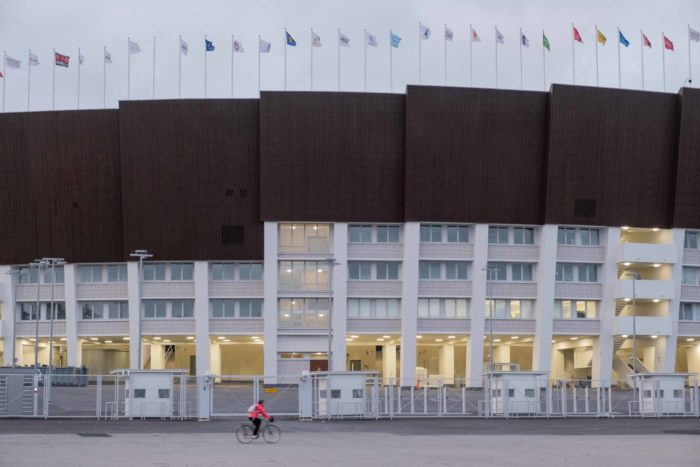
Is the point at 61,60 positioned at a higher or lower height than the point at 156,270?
higher

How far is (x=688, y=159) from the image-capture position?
10231 centimetres

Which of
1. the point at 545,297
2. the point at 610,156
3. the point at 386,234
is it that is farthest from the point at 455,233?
the point at 610,156

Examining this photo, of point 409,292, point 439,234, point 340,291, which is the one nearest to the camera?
point 340,291

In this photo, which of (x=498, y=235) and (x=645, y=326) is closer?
(x=645, y=326)

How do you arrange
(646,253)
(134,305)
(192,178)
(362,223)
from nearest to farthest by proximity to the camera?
(192,178) < (362,223) < (646,253) < (134,305)

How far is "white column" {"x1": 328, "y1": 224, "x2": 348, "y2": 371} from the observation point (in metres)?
103

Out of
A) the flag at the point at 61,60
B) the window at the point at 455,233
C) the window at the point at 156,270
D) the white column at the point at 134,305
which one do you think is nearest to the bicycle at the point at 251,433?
the flag at the point at 61,60

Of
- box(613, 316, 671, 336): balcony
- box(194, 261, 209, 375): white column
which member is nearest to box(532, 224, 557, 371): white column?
box(613, 316, 671, 336): balcony

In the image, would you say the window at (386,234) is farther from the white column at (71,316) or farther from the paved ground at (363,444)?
the paved ground at (363,444)

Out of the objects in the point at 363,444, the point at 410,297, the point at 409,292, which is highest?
the point at 409,292

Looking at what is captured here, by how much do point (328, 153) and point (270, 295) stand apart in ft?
47.4

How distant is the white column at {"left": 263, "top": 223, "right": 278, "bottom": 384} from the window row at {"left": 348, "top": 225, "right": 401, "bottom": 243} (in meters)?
7.61

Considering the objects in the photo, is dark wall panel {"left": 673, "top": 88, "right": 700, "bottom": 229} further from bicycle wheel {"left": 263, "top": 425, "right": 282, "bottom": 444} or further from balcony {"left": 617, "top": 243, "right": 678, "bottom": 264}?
bicycle wheel {"left": 263, "top": 425, "right": 282, "bottom": 444}

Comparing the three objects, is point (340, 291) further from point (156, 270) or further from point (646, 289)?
point (646, 289)
